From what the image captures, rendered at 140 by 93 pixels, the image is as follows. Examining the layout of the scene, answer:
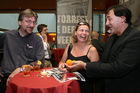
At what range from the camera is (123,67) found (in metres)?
1.42

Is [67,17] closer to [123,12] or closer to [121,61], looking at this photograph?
[123,12]

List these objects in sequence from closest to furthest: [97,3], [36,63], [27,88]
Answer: [27,88]
[36,63]
[97,3]

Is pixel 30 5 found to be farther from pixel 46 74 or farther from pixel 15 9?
pixel 46 74

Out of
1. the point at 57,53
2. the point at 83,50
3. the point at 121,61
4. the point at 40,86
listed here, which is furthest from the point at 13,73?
the point at 57,53

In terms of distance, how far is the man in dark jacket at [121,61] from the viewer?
141cm

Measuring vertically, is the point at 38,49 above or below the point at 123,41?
below

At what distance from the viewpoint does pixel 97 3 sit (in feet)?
29.3

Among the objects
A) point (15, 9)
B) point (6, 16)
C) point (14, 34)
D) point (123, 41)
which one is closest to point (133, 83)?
point (123, 41)

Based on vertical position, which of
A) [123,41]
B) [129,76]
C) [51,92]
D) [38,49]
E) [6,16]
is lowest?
[51,92]

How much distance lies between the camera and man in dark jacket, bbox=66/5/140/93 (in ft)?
4.61

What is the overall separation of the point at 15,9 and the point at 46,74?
383 inches

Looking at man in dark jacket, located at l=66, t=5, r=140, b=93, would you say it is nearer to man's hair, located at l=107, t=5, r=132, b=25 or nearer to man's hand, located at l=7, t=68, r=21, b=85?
man's hair, located at l=107, t=5, r=132, b=25

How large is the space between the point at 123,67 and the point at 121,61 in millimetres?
64

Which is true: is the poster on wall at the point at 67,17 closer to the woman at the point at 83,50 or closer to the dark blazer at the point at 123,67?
the woman at the point at 83,50
